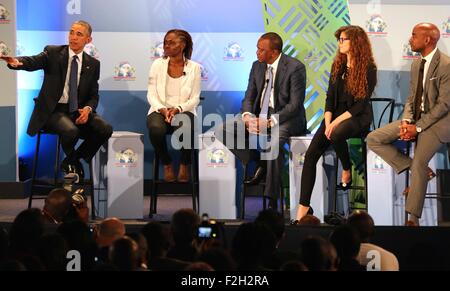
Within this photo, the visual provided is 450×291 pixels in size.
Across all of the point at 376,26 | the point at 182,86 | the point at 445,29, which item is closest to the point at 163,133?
the point at 182,86

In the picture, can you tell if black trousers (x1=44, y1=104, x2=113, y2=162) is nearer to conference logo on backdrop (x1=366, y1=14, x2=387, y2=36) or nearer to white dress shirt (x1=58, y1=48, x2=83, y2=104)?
white dress shirt (x1=58, y1=48, x2=83, y2=104)

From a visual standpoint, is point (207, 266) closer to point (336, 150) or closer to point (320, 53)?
point (336, 150)

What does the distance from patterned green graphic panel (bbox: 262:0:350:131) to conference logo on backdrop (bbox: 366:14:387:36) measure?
0.21m

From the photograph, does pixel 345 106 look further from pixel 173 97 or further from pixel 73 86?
pixel 73 86

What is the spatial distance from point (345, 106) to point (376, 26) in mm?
1454

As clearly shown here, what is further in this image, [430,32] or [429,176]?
[430,32]

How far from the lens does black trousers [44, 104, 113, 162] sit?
7223 millimetres

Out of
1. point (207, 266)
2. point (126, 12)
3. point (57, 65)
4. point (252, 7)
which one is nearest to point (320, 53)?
point (252, 7)

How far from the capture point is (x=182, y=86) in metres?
7.64

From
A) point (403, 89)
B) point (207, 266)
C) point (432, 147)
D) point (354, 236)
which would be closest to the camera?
point (207, 266)

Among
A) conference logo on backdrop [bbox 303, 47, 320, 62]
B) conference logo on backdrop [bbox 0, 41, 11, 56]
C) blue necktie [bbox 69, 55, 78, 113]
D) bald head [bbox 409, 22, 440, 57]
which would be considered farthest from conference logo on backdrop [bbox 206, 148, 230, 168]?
conference logo on backdrop [bbox 0, 41, 11, 56]

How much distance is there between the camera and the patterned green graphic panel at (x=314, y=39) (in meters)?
8.53

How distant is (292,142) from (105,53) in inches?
87.0

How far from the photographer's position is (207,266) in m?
3.99
